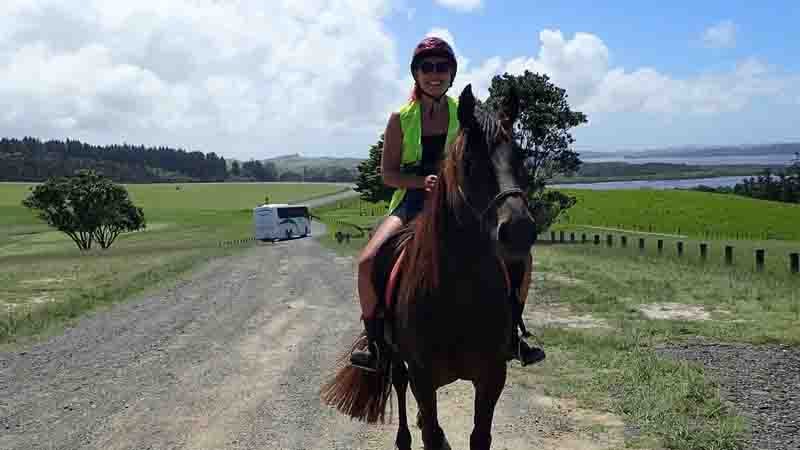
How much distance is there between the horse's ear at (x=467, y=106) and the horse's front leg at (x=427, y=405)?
6.25ft

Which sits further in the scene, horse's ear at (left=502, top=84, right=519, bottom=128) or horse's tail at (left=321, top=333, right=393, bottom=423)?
horse's tail at (left=321, top=333, right=393, bottom=423)

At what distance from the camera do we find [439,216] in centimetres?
436

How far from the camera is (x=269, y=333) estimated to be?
42.5ft

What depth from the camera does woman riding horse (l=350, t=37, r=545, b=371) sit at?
5.21 metres

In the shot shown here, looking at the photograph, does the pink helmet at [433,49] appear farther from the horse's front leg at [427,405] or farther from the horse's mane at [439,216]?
the horse's front leg at [427,405]

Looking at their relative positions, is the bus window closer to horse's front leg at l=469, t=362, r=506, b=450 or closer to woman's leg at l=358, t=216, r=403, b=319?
woman's leg at l=358, t=216, r=403, b=319

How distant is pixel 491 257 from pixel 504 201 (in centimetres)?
88

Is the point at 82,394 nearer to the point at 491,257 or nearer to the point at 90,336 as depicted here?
the point at 90,336

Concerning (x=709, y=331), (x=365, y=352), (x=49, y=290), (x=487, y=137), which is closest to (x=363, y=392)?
(x=365, y=352)

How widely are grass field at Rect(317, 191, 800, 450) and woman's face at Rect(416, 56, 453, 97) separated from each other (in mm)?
4117

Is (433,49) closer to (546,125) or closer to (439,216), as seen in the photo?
(439,216)

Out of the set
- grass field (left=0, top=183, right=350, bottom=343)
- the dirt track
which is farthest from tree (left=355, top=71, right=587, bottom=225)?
the dirt track

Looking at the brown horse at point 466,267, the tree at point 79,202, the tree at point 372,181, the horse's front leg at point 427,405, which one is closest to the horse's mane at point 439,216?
the brown horse at point 466,267

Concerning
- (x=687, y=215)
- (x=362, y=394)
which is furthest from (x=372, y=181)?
(x=362, y=394)
